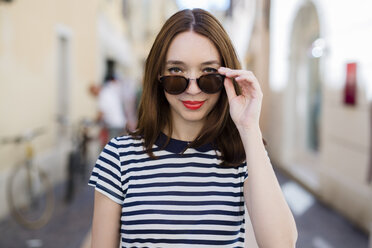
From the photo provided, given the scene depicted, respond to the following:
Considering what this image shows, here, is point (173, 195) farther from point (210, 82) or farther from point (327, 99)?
point (327, 99)

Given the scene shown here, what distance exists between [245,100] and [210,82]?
0.13 meters

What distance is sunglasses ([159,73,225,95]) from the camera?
5.09 ft

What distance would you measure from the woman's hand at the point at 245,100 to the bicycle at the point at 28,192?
428cm

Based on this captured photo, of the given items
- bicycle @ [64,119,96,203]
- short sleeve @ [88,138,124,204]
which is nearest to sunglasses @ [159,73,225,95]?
short sleeve @ [88,138,124,204]

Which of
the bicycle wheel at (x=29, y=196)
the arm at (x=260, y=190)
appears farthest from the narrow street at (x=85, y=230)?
the arm at (x=260, y=190)

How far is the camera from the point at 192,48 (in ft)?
5.06

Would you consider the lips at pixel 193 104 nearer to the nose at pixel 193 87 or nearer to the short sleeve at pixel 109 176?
the nose at pixel 193 87

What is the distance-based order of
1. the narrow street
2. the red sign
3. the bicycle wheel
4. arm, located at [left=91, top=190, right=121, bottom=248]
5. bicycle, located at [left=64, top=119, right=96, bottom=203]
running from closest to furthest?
arm, located at [left=91, top=190, right=121, bottom=248]
the narrow street
the bicycle wheel
the red sign
bicycle, located at [left=64, top=119, right=96, bottom=203]

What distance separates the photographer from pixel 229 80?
159cm

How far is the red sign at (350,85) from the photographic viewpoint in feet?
18.7

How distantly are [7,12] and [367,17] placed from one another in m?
4.46

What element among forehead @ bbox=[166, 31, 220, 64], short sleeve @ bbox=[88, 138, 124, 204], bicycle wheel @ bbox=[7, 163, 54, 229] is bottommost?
bicycle wheel @ bbox=[7, 163, 54, 229]

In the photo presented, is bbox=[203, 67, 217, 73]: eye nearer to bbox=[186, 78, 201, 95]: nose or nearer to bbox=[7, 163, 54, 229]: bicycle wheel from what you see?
bbox=[186, 78, 201, 95]: nose

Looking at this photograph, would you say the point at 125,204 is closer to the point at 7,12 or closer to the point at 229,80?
the point at 229,80
